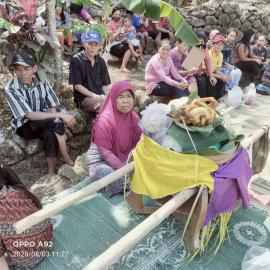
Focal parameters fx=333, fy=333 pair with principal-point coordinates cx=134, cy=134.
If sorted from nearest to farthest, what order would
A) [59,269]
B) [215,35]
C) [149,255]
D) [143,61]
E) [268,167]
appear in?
[59,269], [149,255], [268,167], [215,35], [143,61]

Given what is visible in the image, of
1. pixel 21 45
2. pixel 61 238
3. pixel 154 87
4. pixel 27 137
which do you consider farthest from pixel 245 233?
pixel 21 45

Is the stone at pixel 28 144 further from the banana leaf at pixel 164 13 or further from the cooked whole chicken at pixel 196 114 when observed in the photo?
the cooked whole chicken at pixel 196 114

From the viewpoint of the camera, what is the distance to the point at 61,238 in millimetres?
1987

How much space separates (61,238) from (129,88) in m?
1.19

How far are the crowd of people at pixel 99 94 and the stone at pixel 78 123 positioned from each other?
10 cm

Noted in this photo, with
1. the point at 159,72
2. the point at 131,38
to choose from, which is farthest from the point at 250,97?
the point at 131,38

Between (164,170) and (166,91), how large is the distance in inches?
112

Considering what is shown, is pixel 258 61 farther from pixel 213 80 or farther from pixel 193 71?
pixel 193 71

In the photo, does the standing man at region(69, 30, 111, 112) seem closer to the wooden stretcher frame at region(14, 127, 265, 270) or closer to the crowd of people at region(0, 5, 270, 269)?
the crowd of people at region(0, 5, 270, 269)

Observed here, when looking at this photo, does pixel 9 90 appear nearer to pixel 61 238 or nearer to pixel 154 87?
pixel 61 238

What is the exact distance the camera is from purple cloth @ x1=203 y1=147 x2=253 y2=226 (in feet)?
5.53

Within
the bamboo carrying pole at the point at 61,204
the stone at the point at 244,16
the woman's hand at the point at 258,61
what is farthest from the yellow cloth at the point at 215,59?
the bamboo carrying pole at the point at 61,204

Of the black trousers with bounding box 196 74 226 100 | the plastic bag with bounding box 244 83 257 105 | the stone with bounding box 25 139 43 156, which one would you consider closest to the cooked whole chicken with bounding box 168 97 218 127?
the stone with bounding box 25 139 43 156

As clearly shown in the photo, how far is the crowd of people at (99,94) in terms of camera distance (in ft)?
5.49
